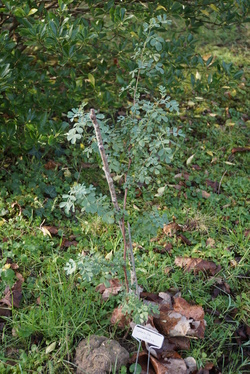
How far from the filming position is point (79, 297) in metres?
2.40

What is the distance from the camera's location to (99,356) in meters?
2.10

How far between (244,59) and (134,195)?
8.84 feet

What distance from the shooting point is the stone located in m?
2.08

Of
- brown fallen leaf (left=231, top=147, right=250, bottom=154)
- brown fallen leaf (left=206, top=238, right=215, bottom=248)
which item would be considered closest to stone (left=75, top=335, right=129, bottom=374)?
brown fallen leaf (left=206, top=238, right=215, bottom=248)

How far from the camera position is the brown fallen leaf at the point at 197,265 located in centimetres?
273

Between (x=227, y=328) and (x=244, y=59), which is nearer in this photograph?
(x=227, y=328)

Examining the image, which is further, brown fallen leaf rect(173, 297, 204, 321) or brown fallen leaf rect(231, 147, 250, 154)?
brown fallen leaf rect(231, 147, 250, 154)

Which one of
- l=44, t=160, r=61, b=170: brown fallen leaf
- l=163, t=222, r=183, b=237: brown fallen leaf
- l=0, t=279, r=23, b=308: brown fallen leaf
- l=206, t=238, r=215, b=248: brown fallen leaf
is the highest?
l=0, t=279, r=23, b=308: brown fallen leaf

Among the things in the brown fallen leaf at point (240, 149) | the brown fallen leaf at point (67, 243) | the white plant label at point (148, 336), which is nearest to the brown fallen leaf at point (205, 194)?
the brown fallen leaf at point (240, 149)

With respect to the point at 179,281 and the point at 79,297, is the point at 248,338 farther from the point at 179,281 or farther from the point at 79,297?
the point at 79,297

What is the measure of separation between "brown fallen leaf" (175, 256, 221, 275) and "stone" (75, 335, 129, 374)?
2.42 ft

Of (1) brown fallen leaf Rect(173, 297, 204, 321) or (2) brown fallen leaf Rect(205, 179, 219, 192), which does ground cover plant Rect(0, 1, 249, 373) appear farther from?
(1) brown fallen leaf Rect(173, 297, 204, 321)

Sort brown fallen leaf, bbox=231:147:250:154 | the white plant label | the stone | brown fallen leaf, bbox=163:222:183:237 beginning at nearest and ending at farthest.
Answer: the white plant label < the stone < brown fallen leaf, bbox=163:222:183:237 < brown fallen leaf, bbox=231:147:250:154

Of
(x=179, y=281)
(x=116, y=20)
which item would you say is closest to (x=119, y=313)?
(x=179, y=281)
